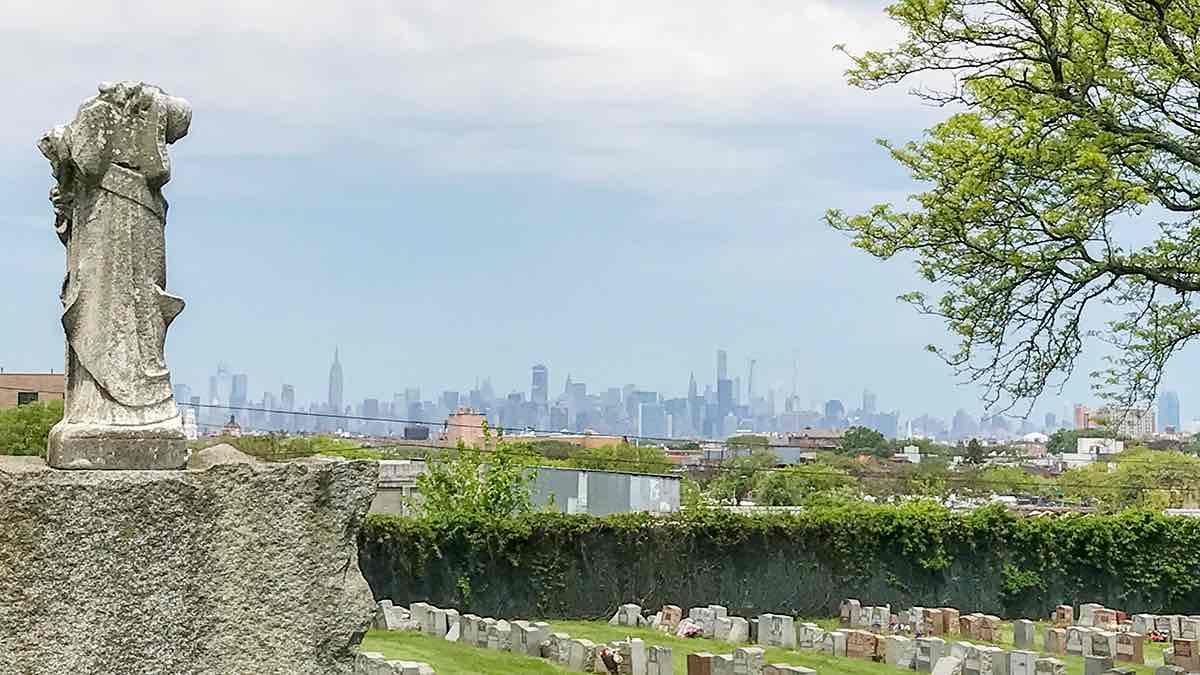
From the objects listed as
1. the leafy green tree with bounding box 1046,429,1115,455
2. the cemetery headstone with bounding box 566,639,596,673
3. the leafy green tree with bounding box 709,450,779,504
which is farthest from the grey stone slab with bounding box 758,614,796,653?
the leafy green tree with bounding box 1046,429,1115,455

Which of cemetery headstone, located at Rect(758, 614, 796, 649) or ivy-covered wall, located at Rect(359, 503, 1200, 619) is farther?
ivy-covered wall, located at Rect(359, 503, 1200, 619)

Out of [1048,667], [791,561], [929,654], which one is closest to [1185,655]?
[1048,667]

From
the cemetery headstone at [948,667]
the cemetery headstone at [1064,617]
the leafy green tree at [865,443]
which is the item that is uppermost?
the leafy green tree at [865,443]

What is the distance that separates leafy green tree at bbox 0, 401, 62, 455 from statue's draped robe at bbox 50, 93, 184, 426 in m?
32.2

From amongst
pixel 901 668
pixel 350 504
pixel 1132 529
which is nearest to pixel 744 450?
pixel 1132 529

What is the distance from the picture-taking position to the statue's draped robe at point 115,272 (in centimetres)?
768

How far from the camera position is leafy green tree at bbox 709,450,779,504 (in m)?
55.2

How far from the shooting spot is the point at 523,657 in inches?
704

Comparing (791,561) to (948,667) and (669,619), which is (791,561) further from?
(948,667)

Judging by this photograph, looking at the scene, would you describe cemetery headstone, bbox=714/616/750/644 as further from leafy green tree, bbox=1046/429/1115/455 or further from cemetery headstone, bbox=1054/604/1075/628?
leafy green tree, bbox=1046/429/1115/455

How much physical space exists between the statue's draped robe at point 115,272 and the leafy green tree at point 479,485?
19.6 m

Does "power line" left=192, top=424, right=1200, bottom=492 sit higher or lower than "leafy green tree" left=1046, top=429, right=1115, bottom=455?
lower

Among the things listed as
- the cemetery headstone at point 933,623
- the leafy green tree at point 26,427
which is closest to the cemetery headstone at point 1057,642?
the cemetery headstone at point 933,623

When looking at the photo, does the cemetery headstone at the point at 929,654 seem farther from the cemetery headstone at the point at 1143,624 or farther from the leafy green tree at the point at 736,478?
the leafy green tree at the point at 736,478
